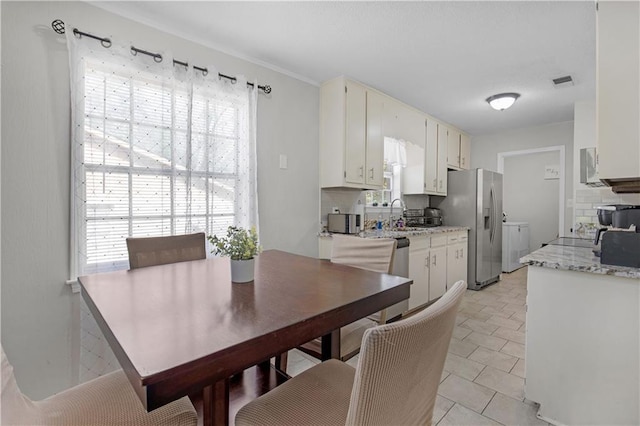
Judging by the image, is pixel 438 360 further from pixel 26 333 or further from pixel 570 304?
pixel 26 333

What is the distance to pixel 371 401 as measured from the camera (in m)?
0.63

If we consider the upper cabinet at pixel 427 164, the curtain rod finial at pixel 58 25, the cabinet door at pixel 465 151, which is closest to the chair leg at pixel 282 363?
the curtain rod finial at pixel 58 25

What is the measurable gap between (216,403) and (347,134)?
8.41 ft

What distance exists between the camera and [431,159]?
4.25 meters

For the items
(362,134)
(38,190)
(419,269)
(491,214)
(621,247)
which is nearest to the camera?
(621,247)

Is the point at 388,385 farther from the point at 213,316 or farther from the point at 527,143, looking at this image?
the point at 527,143

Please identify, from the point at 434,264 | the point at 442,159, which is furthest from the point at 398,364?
the point at 442,159

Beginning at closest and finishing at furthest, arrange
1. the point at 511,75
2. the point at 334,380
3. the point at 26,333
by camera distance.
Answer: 1. the point at 334,380
2. the point at 26,333
3. the point at 511,75

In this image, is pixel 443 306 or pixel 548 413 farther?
pixel 548 413

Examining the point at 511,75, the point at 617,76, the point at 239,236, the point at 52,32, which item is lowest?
the point at 239,236

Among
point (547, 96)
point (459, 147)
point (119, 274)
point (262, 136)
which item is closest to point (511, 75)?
point (547, 96)

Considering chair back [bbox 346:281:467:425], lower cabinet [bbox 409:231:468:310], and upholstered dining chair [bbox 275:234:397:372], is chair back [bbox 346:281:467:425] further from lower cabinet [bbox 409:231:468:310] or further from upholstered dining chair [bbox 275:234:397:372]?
lower cabinet [bbox 409:231:468:310]

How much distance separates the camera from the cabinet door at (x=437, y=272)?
11.4 ft

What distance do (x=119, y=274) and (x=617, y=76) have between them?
2.49 metres
